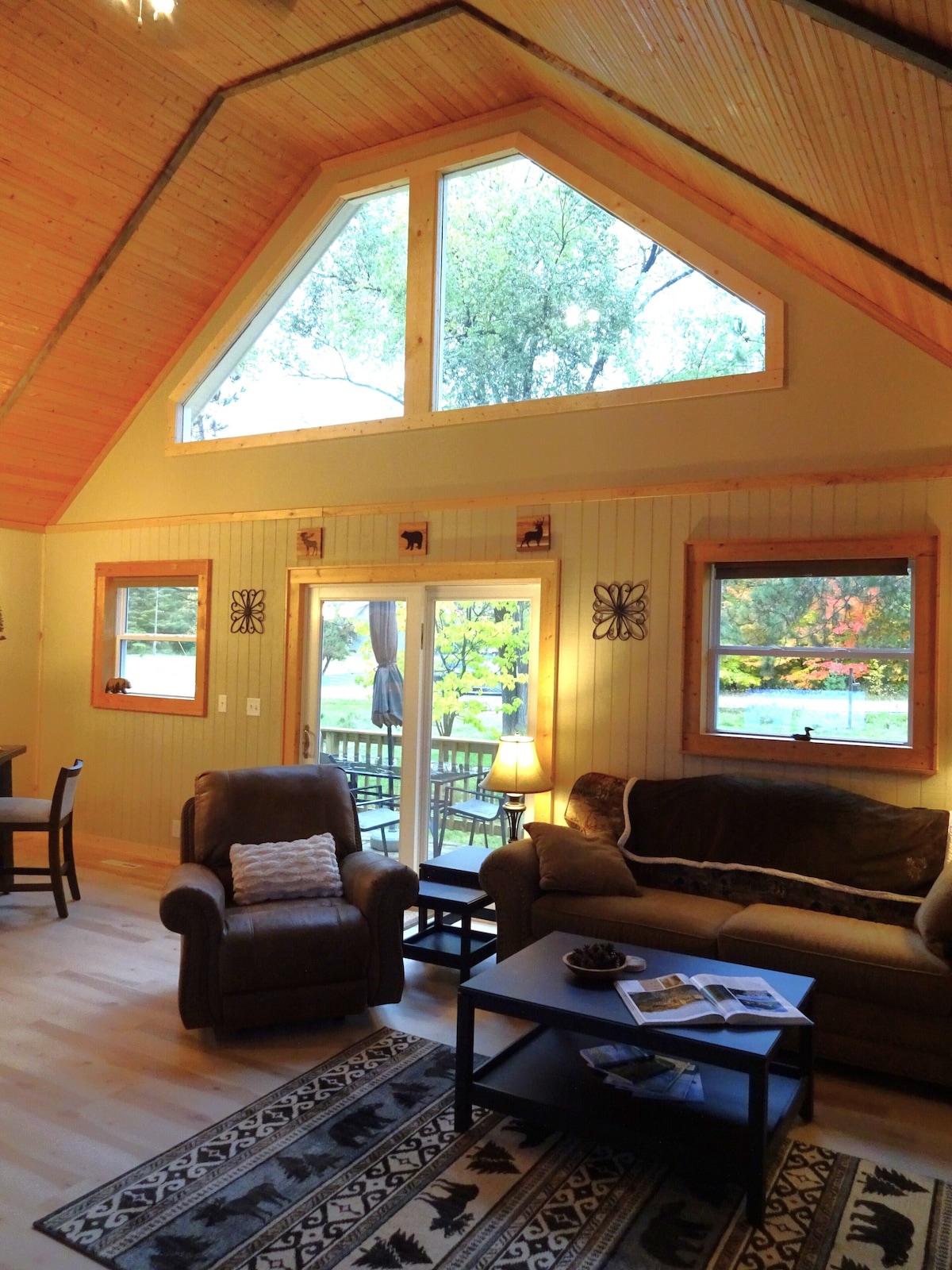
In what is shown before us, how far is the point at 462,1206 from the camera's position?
2480mm

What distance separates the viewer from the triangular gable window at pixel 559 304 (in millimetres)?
4672

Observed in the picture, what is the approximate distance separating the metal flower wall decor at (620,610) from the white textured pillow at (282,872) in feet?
5.88

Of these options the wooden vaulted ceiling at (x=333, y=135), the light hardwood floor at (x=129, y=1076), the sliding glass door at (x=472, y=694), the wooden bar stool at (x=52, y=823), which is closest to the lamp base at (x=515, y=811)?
the sliding glass door at (x=472, y=694)

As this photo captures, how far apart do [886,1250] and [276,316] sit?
5827 mm

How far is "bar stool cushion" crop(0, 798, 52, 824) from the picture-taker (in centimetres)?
512

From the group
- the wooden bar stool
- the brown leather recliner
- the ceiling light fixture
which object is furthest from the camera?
the wooden bar stool

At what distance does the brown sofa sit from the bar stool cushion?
2727 millimetres

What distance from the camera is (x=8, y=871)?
5.17m

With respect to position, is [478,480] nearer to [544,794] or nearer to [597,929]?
[544,794]

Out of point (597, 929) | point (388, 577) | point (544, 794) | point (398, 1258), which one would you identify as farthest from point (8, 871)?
point (398, 1258)

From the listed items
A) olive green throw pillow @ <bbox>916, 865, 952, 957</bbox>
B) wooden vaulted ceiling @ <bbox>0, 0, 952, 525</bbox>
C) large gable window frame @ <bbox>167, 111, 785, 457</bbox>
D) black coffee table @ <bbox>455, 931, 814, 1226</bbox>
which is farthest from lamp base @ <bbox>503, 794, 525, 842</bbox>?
wooden vaulted ceiling @ <bbox>0, 0, 952, 525</bbox>

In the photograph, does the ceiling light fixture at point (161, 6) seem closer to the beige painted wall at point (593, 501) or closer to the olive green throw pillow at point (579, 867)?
the beige painted wall at point (593, 501)

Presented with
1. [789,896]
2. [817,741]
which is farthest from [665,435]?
[789,896]

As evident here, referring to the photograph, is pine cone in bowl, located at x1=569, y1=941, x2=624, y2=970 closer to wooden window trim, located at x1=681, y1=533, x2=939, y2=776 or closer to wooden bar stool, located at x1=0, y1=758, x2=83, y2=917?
wooden window trim, located at x1=681, y1=533, x2=939, y2=776
